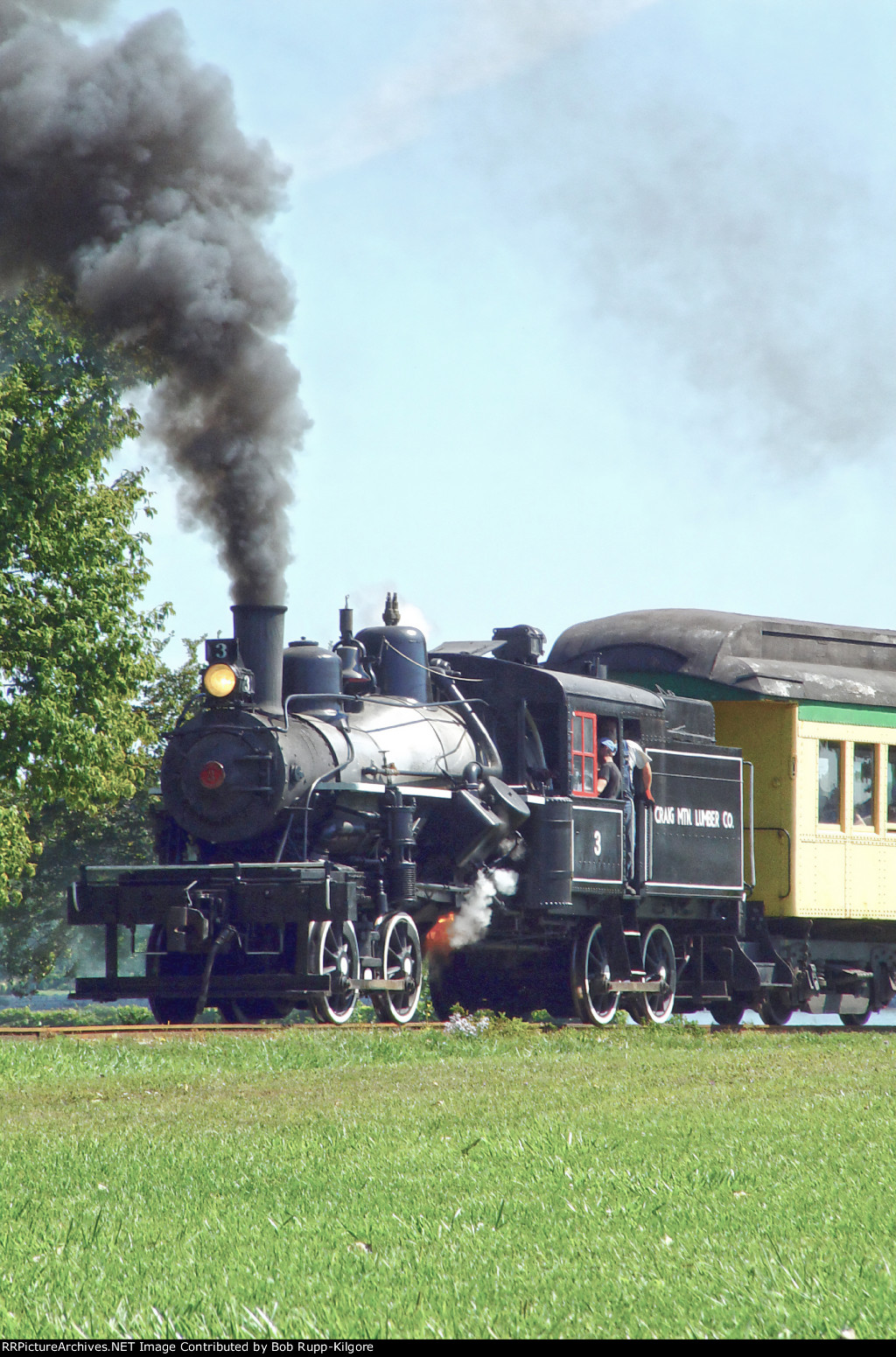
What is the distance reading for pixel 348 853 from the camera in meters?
14.1

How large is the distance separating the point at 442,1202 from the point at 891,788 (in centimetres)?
1332

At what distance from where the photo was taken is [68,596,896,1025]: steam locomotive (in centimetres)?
1351

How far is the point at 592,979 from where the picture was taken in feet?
53.8

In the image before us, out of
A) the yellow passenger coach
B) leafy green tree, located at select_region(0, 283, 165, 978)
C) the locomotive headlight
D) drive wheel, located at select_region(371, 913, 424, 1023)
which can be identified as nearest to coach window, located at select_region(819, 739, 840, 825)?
the yellow passenger coach

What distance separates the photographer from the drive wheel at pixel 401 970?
14.1 metres

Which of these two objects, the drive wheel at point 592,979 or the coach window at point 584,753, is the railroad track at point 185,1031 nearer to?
the drive wheel at point 592,979

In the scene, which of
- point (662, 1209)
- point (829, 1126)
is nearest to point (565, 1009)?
point (829, 1126)

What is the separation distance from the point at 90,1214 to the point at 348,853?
28.7 feet

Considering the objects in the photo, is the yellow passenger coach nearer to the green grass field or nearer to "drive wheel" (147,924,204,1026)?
"drive wheel" (147,924,204,1026)

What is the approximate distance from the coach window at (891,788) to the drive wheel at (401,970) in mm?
6100

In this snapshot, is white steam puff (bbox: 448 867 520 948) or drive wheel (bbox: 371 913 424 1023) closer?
drive wheel (bbox: 371 913 424 1023)

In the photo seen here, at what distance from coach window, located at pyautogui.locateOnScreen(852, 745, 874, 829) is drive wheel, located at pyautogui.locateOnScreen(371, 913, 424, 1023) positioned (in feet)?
18.5

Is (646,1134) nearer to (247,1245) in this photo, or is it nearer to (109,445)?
(247,1245)

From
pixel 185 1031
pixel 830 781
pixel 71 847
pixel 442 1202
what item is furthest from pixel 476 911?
pixel 71 847
